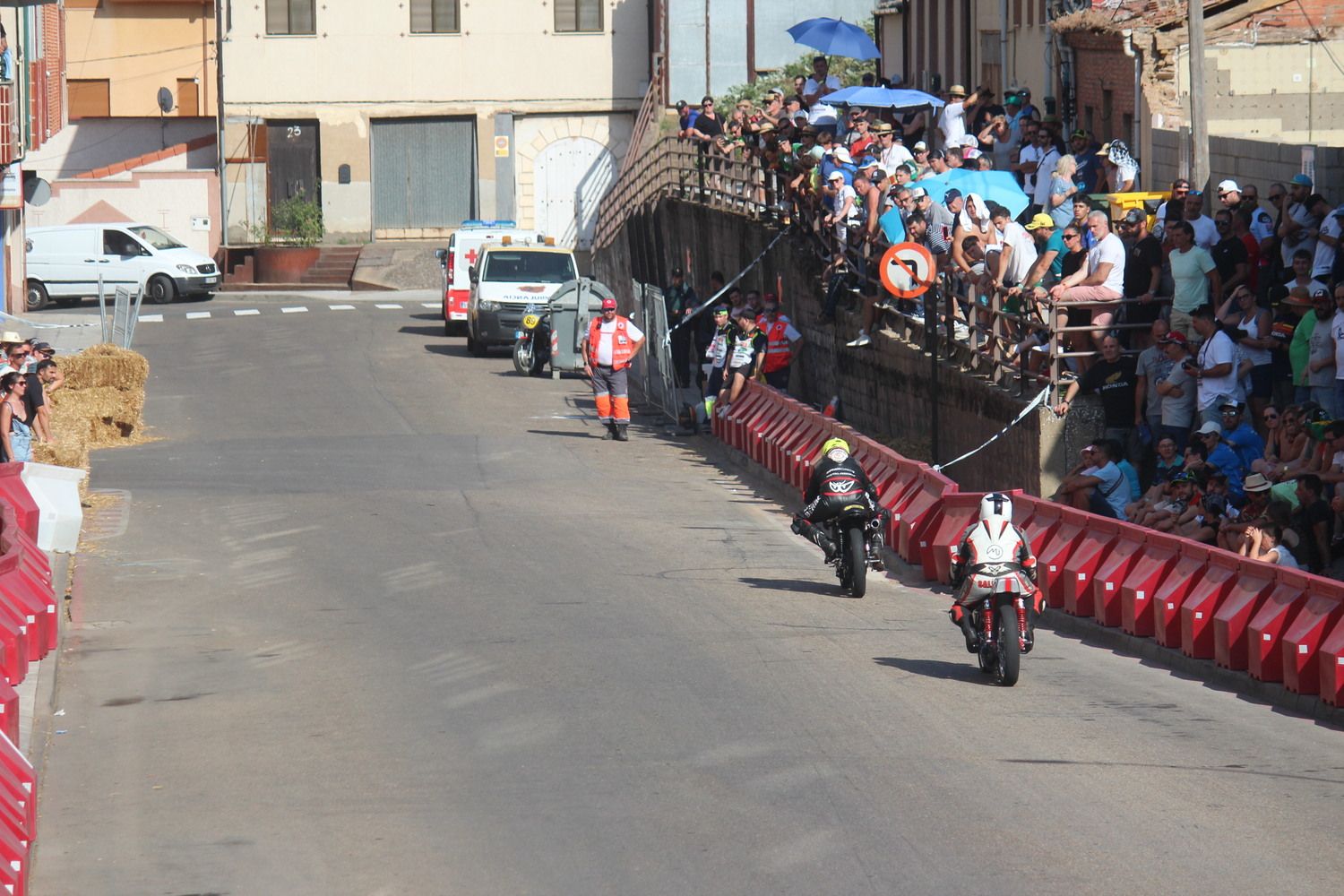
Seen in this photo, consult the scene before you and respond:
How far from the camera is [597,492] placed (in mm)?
22656

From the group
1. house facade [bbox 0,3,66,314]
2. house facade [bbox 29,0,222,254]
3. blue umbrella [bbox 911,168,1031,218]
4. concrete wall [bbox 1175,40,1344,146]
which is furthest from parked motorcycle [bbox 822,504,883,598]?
house facade [bbox 29,0,222,254]

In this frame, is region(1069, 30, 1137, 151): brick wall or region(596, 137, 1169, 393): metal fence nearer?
region(596, 137, 1169, 393): metal fence

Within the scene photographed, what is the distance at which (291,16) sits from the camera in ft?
169

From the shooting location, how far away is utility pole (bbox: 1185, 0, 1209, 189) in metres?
21.0

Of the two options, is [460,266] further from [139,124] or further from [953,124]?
[139,124]

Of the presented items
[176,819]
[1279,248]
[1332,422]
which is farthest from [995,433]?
[176,819]

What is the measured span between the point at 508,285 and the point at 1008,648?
22.5 meters

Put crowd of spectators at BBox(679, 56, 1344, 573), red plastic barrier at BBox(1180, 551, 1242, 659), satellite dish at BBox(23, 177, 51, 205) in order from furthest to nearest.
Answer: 1. satellite dish at BBox(23, 177, 51, 205)
2. crowd of spectators at BBox(679, 56, 1344, 573)
3. red plastic barrier at BBox(1180, 551, 1242, 659)

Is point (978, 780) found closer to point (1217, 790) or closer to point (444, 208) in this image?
point (1217, 790)

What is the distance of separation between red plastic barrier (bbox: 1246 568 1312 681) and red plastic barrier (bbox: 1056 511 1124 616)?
2.43 meters

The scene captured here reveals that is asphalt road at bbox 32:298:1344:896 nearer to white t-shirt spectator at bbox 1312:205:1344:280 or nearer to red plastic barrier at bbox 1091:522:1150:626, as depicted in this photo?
red plastic barrier at bbox 1091:522:1150:626

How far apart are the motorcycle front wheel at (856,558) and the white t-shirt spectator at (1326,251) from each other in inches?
175

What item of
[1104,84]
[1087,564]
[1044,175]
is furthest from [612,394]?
[1087,564]

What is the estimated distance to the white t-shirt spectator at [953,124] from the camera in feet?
88.2
